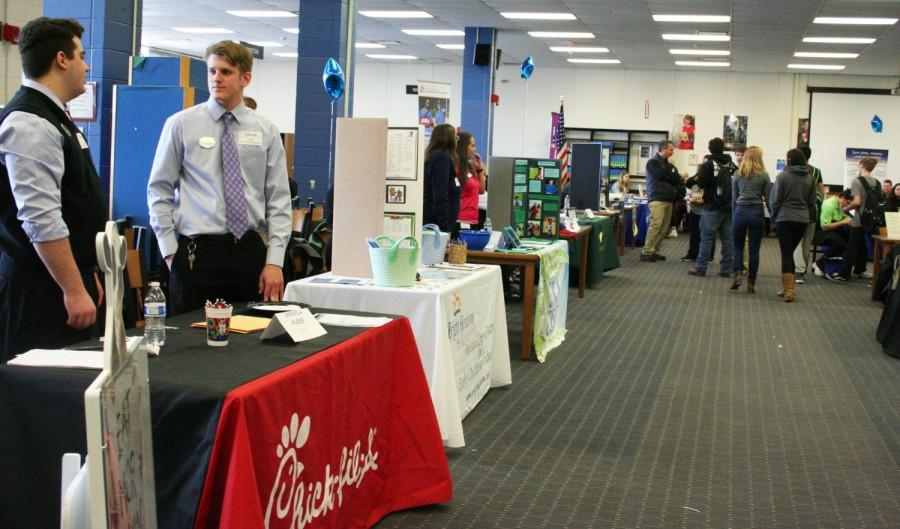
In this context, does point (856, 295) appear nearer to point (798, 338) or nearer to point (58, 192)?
point (798, 338)

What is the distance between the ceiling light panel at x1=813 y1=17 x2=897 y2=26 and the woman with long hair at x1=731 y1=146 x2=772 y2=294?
3567 millimetres

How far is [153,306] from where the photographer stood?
7.44 ft

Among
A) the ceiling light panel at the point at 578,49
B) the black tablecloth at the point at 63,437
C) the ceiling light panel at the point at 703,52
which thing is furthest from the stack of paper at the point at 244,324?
the ceiling light panel at the point at 703,52

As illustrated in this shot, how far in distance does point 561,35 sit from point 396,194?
1148 centimetres

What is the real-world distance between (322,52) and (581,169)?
10.5ft

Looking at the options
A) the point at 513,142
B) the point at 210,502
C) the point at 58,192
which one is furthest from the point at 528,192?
the point at 513,142

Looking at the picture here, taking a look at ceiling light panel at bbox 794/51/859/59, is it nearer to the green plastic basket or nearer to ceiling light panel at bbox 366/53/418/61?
ceiling light panel at bbox 366/53/418/61

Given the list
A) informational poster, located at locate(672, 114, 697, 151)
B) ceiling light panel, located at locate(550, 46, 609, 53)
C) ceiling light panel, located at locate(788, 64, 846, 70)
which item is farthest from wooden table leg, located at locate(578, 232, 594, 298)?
informational poster, located at locate(672, 114, 697, 151)

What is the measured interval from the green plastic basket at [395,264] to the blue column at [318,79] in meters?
5.97

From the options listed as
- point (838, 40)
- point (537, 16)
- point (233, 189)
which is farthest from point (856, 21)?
point (233, 189)

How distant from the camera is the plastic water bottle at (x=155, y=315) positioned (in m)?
2.26

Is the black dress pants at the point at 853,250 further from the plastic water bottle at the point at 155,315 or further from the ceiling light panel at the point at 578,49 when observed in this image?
the plastic water bottle at the point at 155,315

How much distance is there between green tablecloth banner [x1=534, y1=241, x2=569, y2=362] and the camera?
5.55 metres

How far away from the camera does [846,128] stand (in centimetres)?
1870
